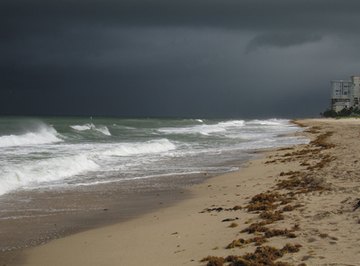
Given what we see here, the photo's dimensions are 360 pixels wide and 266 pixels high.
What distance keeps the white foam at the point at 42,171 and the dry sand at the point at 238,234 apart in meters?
5.73

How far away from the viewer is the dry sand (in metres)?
6.79

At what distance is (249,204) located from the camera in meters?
11.1

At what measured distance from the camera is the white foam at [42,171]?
14.7 metres

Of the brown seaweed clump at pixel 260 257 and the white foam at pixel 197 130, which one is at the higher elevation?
the brown seaweed clump at pixel 260 257

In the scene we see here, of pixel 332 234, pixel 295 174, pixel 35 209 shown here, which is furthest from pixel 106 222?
pixel 295 174

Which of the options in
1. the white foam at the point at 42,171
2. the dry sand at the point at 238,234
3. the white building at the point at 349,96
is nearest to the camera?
the dry sand at the point at 238,234

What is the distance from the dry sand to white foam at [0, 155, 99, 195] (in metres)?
5.73

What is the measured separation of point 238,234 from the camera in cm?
812

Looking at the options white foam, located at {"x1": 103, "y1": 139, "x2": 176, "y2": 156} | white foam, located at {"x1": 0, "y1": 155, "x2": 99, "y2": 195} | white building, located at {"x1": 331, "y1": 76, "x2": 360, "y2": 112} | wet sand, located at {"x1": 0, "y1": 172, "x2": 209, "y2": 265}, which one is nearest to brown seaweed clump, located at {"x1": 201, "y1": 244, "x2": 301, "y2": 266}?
wet sand, located at {"x1": 0, "y1": 172, "x2": 209, "y2": 265}

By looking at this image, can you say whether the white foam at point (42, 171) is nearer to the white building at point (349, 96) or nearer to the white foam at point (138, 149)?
the white foam at point (138, 149)

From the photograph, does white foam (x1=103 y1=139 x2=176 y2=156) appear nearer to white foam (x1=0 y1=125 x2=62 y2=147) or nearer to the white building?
white foam (x1=0 y1=125 x2=62 y2=147)

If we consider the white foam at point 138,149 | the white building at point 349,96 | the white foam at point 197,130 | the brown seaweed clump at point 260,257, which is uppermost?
the white building at point 349,96

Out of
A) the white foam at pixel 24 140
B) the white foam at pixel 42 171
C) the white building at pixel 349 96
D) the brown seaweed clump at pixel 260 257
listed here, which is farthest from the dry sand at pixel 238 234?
the white building at pixel 349 96

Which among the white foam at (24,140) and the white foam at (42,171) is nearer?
the white foam at (42,171)
